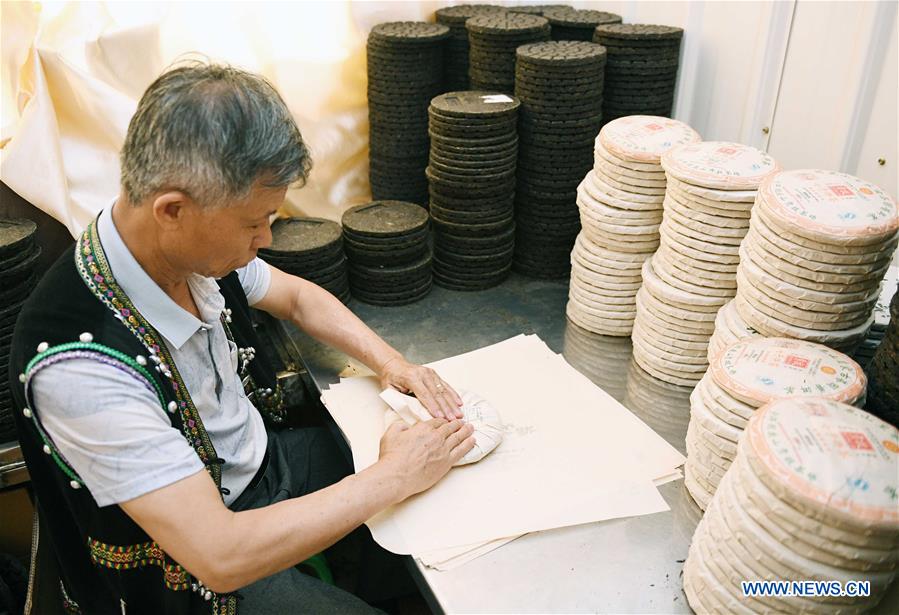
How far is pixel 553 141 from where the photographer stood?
8.09 feet

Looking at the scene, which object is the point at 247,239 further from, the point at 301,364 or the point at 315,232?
the point at 315,232

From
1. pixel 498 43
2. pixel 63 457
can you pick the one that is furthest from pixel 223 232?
pixel 498 43

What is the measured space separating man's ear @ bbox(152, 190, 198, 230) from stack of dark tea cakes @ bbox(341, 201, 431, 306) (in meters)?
1.17

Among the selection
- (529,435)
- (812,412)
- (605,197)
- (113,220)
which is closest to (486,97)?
(605,197)

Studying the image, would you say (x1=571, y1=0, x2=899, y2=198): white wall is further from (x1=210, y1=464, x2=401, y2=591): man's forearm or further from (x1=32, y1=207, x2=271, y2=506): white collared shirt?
(x1=32, y1=207, x2=271, y2=506): white collared shirt

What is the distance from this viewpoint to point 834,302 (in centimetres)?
158

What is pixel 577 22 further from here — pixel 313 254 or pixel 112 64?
pixel 112 64

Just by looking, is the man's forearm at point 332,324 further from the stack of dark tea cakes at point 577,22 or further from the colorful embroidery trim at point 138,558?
the stack of dark tea cakes at point 577,22

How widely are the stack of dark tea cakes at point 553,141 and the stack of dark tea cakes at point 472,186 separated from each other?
6cm

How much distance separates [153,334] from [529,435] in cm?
91

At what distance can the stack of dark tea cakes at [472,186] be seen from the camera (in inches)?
94.7

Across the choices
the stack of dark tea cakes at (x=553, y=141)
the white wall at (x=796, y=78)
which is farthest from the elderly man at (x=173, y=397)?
the white wall at (x=796, y=78)

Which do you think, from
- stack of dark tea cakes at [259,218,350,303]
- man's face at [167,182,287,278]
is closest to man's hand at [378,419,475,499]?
man's face at [167,182,287,278]

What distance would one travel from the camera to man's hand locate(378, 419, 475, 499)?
5.21 feet
